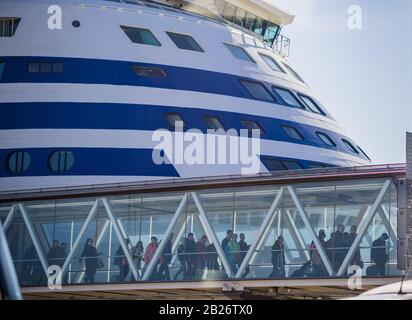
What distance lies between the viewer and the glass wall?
393 inches

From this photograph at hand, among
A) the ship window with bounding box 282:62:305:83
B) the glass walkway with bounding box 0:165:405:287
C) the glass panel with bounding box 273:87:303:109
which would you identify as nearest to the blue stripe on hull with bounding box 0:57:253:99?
the glass panel with bounding box 273:87:303:109

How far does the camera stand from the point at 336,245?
10.1m

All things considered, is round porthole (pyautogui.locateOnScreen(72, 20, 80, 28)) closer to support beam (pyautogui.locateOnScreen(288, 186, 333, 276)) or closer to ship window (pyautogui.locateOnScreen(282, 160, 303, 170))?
ship window (pyautogui.locateOnScreen(282, 160, 303, 170))

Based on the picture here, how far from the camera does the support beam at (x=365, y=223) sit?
9859 millimetres

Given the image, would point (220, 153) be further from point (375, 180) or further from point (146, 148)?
point (375, 180)

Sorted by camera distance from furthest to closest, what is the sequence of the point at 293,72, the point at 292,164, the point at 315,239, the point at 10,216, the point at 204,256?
the point at 293,72, the point at 292,164, the point at 10,216, the point at 204,256, the point at 315,239

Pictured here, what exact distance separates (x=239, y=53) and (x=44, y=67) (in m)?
4.13

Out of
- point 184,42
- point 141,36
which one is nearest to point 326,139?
point 184,42

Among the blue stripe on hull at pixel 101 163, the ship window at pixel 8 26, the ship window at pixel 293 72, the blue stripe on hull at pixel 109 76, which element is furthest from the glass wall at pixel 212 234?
the ship window at pixel 293 72

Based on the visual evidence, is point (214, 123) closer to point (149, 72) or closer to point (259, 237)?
point (149, 72)

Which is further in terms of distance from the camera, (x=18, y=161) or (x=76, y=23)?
(x=76, y=23)

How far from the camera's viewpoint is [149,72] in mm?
19188

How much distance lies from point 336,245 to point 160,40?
1053 centimetres
